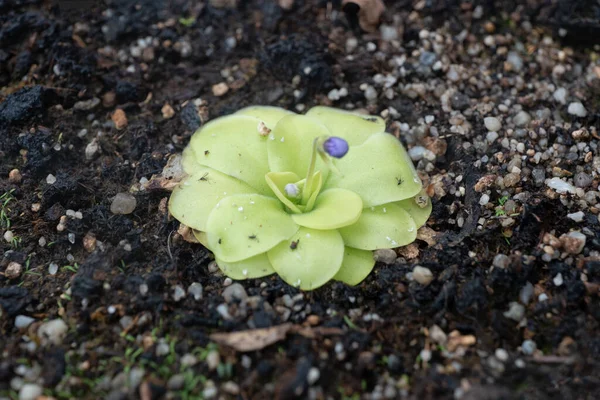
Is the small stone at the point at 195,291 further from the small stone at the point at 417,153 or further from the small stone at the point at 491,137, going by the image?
the small stone at the point at 491,137

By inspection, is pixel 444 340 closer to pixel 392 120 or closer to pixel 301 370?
pixel 301 370

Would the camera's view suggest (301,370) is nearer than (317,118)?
Yes

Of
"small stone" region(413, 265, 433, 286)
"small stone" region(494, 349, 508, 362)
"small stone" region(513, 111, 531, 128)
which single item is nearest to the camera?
"small stone" region(494, 349, 508, 362)

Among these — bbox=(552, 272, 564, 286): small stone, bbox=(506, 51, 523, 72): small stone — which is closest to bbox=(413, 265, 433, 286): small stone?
bbox=(552, 272, 564, 286): small stone

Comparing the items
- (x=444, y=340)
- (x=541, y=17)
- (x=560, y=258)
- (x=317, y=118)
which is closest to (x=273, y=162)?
(x=317, y=118)

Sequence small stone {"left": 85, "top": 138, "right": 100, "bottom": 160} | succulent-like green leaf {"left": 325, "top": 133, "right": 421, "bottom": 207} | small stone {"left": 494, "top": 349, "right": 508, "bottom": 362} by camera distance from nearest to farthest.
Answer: small stone {"left": 494, "top": 349, "right": 508, "bottom": 362} → succulent-like green leaf {"left": 325, "top": 133, "right": 421, "bottom": 207} → small stone {"left": 85, "top": 138, "right": 100, "bottom": 160}

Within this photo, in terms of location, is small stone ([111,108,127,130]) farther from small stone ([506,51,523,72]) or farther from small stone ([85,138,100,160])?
small stone ([506,51,523,72])

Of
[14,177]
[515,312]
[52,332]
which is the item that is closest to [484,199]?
[515,312]
